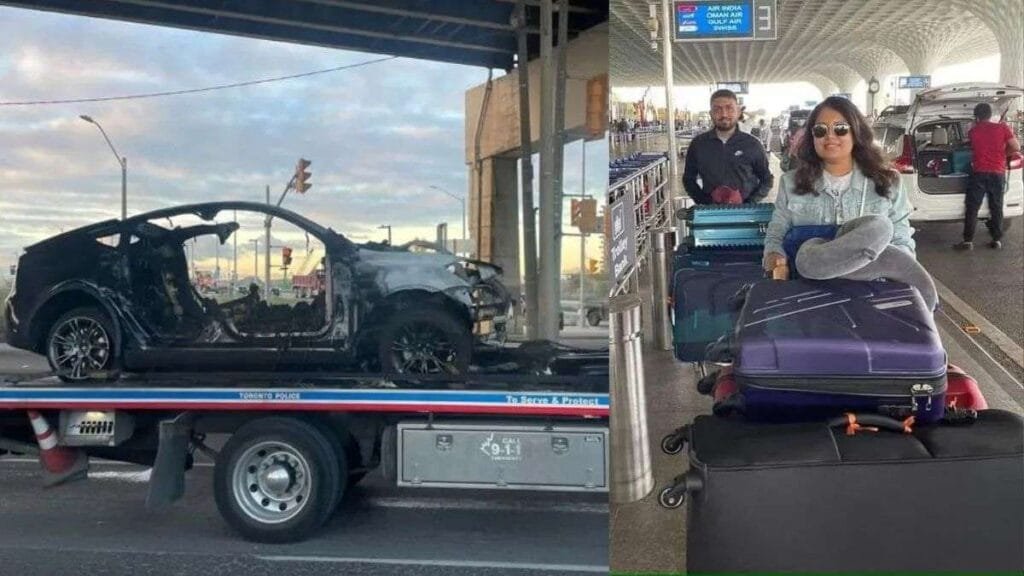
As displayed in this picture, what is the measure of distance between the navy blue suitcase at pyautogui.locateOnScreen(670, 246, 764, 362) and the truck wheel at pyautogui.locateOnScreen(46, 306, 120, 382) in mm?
1539

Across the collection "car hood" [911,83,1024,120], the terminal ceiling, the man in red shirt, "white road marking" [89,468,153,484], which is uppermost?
the terminal ceiling

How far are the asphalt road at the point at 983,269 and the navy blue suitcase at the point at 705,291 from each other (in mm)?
365

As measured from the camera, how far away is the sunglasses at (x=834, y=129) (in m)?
2.08

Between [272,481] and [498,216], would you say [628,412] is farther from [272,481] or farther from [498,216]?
[272,481]

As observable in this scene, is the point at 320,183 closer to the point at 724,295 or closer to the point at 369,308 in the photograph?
the point at 369,308

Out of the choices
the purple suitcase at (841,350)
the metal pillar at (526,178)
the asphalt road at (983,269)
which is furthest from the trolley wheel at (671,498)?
the asphalt road at (983,269)

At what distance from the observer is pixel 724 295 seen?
2191 millimetres

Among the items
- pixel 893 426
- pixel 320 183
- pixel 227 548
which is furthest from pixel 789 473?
pixel 227 548

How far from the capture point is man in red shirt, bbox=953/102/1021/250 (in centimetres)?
213

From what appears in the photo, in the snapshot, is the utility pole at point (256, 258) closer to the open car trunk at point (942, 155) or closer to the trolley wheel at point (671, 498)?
the trolley wheel at point (671, 498)

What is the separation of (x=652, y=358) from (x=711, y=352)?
14cm

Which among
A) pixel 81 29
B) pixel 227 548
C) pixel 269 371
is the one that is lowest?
pixel 227 548

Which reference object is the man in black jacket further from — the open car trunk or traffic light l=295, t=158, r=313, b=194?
traffic light l=295, t=158, r=313, b=194

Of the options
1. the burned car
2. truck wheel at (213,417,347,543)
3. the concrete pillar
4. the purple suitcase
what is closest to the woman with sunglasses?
the purple suitcase
